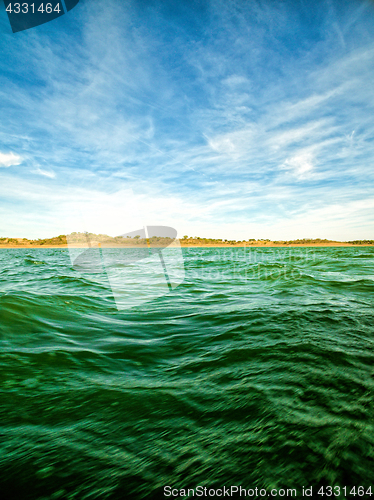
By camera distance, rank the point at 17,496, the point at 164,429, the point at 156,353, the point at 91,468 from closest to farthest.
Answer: the point at 17,496 → the point at 91,468 → the point at 164,429 → the point at 156,353

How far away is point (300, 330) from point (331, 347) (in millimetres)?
613

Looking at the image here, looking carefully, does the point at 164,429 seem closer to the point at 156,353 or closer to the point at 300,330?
the point at 156,353

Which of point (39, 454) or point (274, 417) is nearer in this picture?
point (39, 454)

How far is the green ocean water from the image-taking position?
126 centimetres

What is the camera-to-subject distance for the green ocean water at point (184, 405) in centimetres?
126

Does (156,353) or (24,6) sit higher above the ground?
(24,6)

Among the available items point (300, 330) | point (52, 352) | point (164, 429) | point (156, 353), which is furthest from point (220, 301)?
point (164, 429)

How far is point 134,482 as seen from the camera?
4.01ft

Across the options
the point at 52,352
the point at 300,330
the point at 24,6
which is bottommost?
the point at 300,330

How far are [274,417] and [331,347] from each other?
1.53 metres

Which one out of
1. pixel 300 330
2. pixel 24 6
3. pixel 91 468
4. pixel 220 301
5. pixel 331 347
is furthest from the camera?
pixel 24 6

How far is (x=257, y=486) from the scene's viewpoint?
1.18 metres

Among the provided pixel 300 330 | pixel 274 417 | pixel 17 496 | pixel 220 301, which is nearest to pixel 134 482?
pixel 17 496

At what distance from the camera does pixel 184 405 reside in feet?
6.18
